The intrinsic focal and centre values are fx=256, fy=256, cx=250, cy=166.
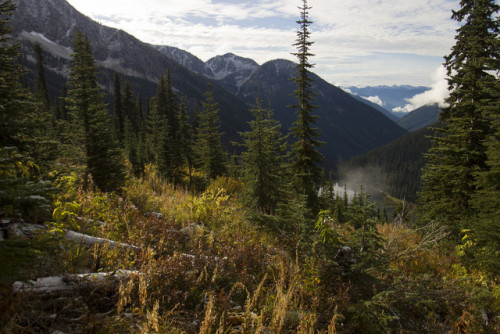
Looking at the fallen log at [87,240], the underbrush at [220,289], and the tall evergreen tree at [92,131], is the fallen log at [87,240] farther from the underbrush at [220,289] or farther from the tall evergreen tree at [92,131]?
the tall evergreen tree at [92,131]

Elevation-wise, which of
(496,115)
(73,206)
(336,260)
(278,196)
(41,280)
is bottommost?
(278,196)

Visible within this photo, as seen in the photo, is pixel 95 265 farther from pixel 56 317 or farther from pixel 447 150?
pixel 447 150

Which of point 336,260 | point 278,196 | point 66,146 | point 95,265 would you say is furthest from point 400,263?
point 66,146

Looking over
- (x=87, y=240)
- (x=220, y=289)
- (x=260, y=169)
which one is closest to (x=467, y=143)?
(x=260, y=169)

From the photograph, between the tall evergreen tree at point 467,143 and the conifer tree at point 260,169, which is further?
the conifer tree at point 260,169

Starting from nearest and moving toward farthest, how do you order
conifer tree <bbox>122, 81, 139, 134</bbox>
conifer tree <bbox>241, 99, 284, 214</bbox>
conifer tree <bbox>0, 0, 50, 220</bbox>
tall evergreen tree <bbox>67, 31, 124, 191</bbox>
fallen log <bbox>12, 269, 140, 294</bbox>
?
conifer tree <bbox>0, 0, 50, 220</bbox> → fallen log <bbox>12, 269, 140, 294</bbox> → tall evergreen tree <bbox>67, 31, 124, 191</bbox> → conifer tree <bbox>241, 99, 284, 214</bbox> → conifer tree <bbox>122, 81, 139, 134</bbox>

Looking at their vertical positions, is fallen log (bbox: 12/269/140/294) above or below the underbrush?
above

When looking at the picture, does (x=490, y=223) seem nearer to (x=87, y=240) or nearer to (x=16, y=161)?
(x=87, y=240)

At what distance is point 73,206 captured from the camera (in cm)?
360

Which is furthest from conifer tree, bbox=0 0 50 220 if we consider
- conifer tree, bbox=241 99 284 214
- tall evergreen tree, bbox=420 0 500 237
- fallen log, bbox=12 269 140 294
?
tall evergreen tree, bbox=420 0 500 237

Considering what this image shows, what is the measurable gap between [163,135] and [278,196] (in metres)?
11.9

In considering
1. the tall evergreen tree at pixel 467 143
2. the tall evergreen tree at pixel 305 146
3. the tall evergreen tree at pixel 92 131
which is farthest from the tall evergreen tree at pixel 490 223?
the tall evergreen tree at pixel 92 131

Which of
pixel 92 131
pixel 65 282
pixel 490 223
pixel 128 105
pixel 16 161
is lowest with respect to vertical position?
pixel 490 223

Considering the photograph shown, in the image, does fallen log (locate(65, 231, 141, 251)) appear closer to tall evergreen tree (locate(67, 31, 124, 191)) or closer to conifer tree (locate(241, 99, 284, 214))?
tall evergreen tree (locate(67, 31, 124, 191))
